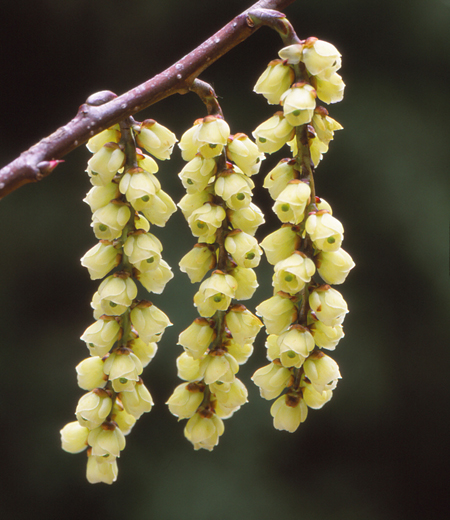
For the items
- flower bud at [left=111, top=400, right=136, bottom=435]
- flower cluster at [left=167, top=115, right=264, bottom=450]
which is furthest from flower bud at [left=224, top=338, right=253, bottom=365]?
flower bud at [left=111, top=400, right=136, bottom=435]

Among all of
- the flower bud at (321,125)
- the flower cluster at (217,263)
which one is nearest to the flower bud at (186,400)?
the flower cluster at (217,263)

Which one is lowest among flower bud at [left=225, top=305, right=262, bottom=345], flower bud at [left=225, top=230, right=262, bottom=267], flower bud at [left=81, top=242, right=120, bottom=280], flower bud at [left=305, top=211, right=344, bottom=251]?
flower bud at [left=225, top=305, right=262, bottom=345]

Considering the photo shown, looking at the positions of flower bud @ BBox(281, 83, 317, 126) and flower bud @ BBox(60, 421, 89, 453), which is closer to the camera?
flower bud @ BBox(281, 83, 317, 126)

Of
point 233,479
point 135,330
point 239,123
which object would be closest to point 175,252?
point 239,123

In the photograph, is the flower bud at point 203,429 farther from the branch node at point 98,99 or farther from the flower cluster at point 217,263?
the branch node at point 98,99


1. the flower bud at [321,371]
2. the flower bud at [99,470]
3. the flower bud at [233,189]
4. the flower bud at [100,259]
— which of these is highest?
the flower bud at [233,189]

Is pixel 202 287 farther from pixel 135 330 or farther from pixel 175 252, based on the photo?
pixel 175 252

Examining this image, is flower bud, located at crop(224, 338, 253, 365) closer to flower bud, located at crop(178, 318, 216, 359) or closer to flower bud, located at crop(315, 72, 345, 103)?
flower bud, located at crop(178, 318, 216, 359)

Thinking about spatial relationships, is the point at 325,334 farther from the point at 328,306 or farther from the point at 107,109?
the point at 107,109
